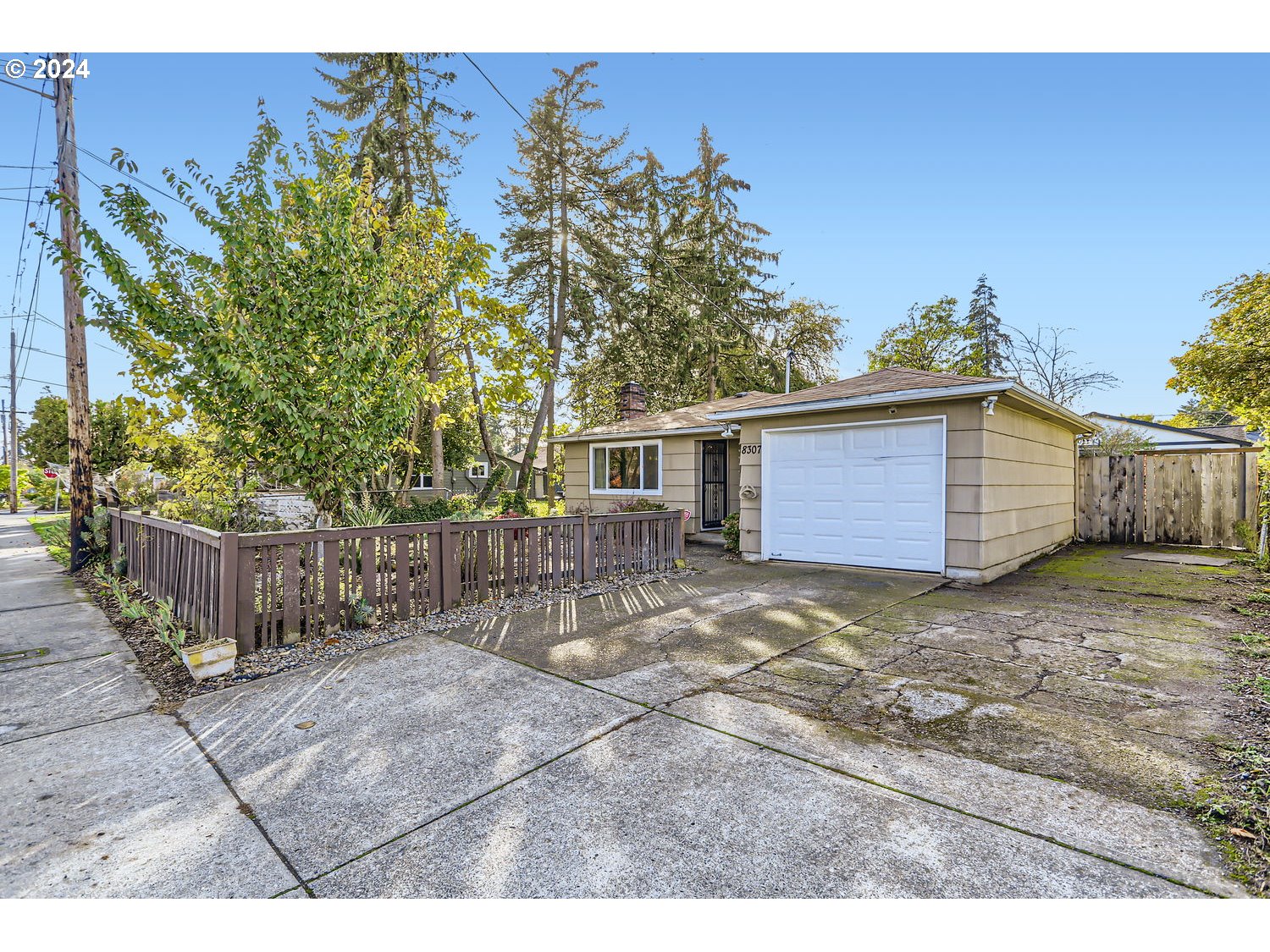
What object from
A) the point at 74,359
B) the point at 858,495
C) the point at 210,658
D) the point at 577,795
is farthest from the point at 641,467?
the point at 577,795

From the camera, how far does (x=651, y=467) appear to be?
459 inches

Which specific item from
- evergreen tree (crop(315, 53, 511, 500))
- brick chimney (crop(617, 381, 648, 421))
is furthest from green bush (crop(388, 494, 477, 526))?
brick chimney (crop(617, 381, 648, 421))

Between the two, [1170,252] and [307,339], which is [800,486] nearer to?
[307,339]

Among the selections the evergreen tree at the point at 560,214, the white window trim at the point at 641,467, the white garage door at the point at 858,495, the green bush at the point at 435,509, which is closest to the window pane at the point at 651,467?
the white window trim at the point at 641,467

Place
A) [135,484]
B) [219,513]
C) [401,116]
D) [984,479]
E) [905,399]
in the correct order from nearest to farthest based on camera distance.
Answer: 1. [984,479]
2. [905,399]
3. [219,513]
4. [135,484]
5. [401,116]

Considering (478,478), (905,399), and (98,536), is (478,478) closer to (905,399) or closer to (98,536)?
(98,536)

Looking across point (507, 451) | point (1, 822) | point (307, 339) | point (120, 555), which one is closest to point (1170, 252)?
point (307, 339)

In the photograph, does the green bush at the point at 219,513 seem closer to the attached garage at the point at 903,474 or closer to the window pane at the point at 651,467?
the window pane at the point at 651,467

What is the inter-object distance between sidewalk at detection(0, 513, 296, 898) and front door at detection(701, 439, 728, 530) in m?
8.56

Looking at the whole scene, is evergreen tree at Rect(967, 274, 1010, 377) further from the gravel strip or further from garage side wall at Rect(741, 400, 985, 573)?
the gravel strip

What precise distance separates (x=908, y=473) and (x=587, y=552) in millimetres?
4045
